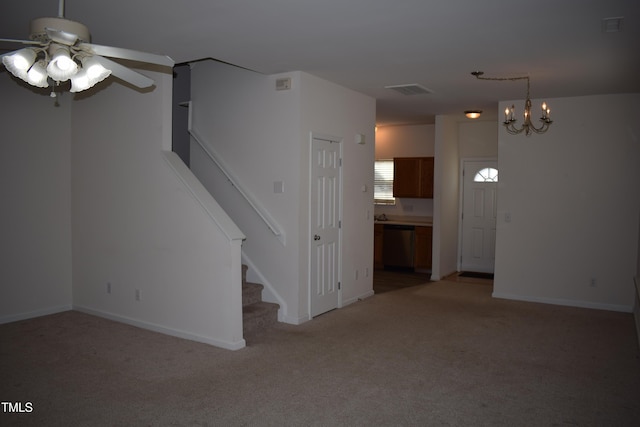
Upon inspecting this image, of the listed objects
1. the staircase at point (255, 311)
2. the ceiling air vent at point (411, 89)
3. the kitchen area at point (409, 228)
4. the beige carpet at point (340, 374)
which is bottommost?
the beige carpet at point (340, 374)

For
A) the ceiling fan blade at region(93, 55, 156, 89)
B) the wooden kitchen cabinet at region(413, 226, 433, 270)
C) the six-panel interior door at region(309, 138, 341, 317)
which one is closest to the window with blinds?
the wooden kitchen cabinet at region(413, 226, 433, 270)

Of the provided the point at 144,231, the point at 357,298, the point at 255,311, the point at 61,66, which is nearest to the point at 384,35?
the point at 61,66

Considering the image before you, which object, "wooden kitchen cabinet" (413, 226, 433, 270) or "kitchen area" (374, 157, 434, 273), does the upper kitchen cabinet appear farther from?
"wooden kitchen cabinet" (413, 226, 433, 270)

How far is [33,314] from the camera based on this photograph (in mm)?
5754

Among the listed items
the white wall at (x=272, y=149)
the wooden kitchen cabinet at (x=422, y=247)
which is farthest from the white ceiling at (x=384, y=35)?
the wooden kitchen cabinet at (x=422, y=247)

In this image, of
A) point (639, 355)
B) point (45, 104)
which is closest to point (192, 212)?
point (45, 104)

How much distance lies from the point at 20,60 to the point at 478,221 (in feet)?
26.1

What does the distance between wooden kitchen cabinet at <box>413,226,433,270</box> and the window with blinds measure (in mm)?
1106

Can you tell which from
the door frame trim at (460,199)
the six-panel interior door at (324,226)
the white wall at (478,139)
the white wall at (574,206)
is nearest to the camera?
the six-panel interior door at (324,226)

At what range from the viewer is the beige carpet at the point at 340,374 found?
346 centimetres

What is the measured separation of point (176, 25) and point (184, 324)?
2.75m

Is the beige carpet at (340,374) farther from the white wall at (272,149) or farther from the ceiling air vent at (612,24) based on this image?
the ceiling air vent at (612,24)

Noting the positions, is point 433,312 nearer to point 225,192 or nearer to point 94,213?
point 225,192

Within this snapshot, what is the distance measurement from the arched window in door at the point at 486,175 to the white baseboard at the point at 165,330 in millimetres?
5798
